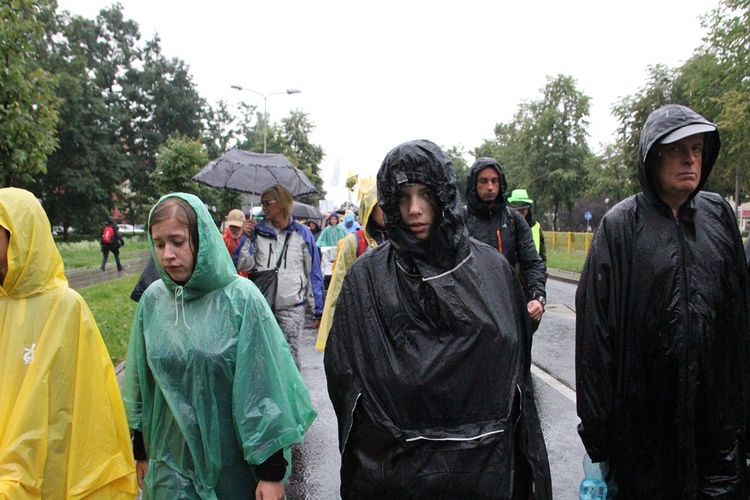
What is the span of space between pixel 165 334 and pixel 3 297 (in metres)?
0.66

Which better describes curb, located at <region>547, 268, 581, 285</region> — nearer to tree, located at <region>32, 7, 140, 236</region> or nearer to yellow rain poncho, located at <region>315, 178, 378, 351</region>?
yellow rain poncho, located at <region>315, 178, 378, 351</region>

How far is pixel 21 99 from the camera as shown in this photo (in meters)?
6.42

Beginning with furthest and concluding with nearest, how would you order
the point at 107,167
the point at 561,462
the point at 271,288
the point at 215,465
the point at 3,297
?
the point at 107,167
the point at 271,288
the point at 561,462
the point at 3,297
the point at 215,465

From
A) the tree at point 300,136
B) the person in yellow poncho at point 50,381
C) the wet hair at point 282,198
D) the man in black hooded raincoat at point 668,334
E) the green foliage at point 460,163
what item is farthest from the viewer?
the green foliage at point 460,163

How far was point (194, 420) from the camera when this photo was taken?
7.59 feet

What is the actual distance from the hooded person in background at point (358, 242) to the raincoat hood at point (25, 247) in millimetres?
1825

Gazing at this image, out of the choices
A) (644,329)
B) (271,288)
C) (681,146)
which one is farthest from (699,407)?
(271,288)

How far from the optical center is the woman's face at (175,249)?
2400 mm

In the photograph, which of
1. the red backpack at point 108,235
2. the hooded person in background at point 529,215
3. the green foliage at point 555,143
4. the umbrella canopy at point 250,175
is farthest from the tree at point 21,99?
the green foliage at point 555,143

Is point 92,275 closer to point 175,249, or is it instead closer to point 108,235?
point 108,235

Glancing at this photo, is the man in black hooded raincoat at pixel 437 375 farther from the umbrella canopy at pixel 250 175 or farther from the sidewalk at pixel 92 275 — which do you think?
the sidewalk at pixel 92 275

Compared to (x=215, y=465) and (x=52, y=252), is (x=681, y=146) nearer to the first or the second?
(x=215, y=465)

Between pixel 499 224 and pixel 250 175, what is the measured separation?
15.7 feet

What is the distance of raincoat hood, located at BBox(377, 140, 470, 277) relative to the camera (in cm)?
204
